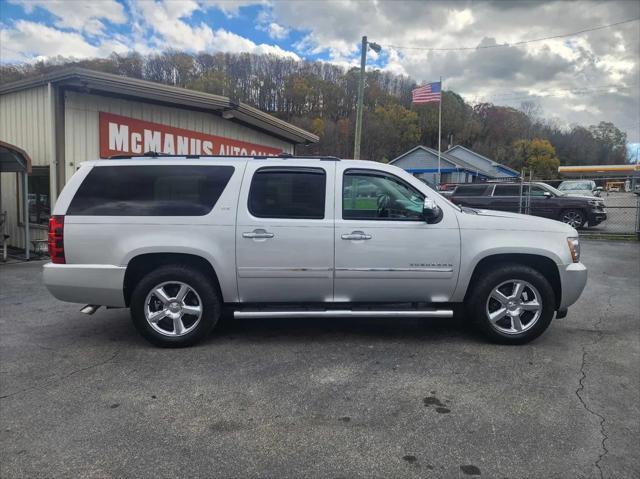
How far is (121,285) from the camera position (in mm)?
4625

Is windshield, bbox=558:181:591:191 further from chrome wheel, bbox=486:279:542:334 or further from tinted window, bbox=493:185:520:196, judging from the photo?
chrome wheel, bbox=486:279:542:334

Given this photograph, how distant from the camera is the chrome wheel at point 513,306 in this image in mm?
4812

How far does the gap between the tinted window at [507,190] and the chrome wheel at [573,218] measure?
1830mm

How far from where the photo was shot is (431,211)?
4641 millimetres

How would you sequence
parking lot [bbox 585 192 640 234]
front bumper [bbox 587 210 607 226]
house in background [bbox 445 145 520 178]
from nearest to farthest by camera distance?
front bumper [bbox 587 210 607 226], parking lot [bbox 585 192 640 234], house in background [bbox 445 145 520 178]

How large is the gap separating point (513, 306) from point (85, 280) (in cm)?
422

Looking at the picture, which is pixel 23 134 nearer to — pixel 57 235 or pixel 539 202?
pixel 57 235

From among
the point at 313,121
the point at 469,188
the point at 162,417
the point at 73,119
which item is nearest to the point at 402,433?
the point at 162,417

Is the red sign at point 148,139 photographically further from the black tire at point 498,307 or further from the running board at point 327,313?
the black tire at point 498,307

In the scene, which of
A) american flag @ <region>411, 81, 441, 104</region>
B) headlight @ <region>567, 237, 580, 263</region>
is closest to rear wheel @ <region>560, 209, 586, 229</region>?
american flag @ <region>411, 81, 441, 104</region>

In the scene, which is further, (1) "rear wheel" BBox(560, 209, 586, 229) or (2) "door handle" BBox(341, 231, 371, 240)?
(1) "rear wheel" BBox(560, 209, 586, 229)

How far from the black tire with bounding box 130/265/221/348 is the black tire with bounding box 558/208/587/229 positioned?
1524cm

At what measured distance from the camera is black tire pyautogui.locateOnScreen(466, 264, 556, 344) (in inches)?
188

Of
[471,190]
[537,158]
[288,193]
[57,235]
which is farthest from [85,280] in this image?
[537,158]
